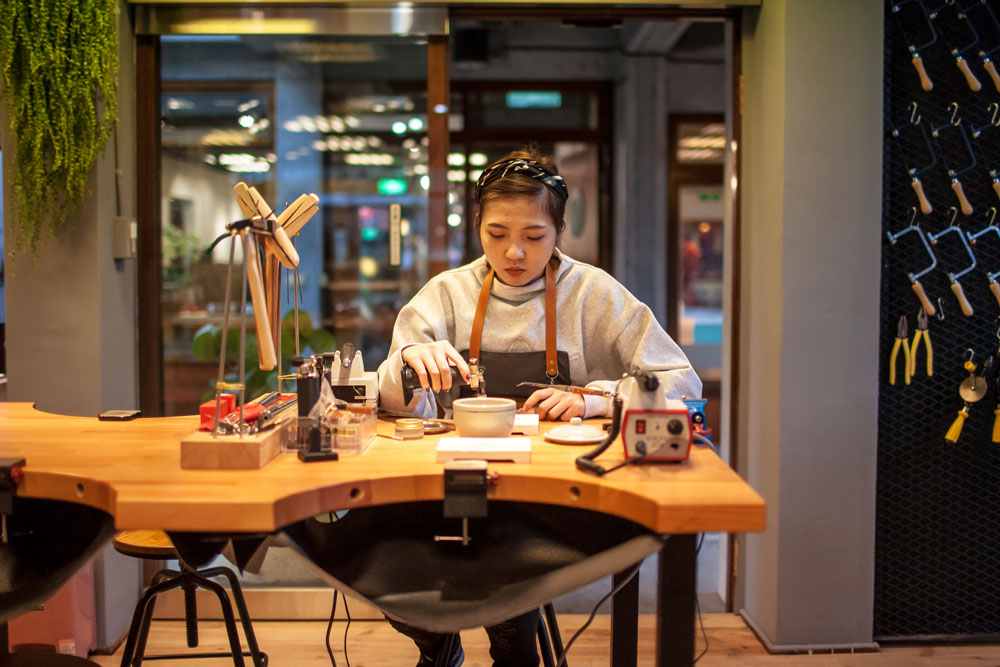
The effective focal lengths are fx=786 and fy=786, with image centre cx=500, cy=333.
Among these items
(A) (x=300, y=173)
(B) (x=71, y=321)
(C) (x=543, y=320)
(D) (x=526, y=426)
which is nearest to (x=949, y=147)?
(C) (x=543, y=320)

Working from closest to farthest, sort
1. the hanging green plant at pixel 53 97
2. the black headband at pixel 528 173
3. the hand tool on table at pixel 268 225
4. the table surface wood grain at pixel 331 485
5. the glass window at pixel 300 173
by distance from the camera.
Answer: the table surface wood grain at pixel 331 485, the hand tool on table at pixel 268 225, the black headband at pixel 528 173, the hanging green plant at pixel 53 97, the glass window at pixel 300 173

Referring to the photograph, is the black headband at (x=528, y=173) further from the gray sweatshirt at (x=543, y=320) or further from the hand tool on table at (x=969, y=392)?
the hand tool on table at (x=969, y=392)

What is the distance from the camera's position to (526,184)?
1.97 m

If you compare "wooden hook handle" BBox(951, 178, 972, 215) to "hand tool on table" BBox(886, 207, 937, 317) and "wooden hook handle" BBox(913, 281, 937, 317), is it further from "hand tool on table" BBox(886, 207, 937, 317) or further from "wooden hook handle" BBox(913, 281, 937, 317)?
"wooden hook handle" BBox(913, 281, 937, 317)

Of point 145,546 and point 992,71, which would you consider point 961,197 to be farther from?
point 145,546

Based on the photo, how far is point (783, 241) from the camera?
2676mm

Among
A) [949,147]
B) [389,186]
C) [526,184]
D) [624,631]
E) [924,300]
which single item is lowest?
[624,631]

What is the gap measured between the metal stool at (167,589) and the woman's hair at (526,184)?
116 cm

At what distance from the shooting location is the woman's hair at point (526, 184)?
77.9 inches

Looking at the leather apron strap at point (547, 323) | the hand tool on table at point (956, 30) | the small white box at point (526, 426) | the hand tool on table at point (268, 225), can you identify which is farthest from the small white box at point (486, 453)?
the hand tool on table at point (956, 30)

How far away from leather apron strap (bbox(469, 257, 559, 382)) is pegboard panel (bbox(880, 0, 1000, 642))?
4.46 ft

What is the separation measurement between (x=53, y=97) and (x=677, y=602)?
2.44 meters

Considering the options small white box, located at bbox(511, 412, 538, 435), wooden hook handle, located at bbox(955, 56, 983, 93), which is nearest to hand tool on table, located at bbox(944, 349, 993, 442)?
wooden hook handle, located at bbox(955, 56, 983, 93)

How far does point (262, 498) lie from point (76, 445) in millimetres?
609
